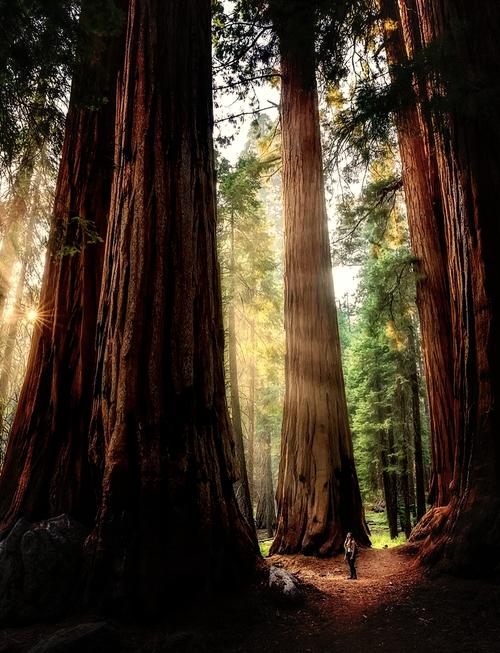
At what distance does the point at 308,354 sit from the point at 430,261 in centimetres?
255

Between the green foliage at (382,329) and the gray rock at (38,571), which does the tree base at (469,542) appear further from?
the green foliage at (382,329)

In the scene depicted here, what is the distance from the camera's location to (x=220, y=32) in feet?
23.4

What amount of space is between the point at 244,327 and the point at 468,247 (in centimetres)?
1253

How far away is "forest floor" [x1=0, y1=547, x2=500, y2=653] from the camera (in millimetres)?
2262

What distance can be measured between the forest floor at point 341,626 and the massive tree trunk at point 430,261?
9.20ft

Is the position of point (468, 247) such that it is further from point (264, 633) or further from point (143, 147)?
point (264, 633)

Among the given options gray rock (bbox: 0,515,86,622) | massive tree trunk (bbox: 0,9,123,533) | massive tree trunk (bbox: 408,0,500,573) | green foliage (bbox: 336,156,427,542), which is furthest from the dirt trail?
green foliage (bbox: 336,156,427,542)

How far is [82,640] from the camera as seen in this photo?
82.4 inches

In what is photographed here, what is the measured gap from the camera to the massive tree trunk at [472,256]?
325cm

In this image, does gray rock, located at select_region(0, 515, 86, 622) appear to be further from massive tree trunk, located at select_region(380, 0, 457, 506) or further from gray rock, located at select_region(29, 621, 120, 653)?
massive tree trunk, located at select_region(380, 0, 457, 506)

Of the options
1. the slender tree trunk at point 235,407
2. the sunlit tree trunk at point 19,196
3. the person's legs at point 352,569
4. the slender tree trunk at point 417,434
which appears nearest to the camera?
the person's legs at point 352,569

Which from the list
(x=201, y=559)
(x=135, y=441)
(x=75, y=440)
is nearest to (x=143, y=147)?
(x=135, y=441)

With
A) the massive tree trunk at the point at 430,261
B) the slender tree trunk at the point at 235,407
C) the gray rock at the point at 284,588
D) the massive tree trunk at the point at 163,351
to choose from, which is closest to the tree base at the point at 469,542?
the gray rock at the point at 284,588

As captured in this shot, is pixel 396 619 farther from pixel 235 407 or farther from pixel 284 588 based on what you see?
pixel 235 407
